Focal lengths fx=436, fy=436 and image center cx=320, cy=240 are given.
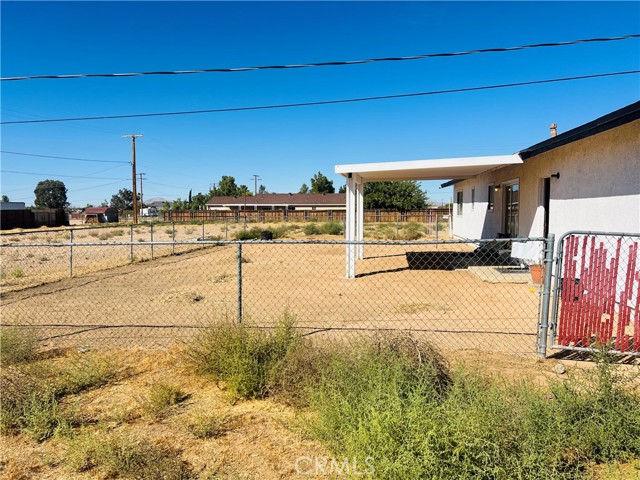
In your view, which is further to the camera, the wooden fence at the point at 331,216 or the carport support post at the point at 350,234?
the wooden fence at the point at 331,216

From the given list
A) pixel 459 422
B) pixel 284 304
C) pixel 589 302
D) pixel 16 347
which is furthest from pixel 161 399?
pixel 589 302

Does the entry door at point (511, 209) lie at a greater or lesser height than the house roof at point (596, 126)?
lesser

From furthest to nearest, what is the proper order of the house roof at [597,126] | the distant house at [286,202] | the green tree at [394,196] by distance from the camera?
the distant house at [286,202] → the green tree at [394,196] → the house roof at [597,126]

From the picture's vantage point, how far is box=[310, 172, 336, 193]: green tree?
95.5 m

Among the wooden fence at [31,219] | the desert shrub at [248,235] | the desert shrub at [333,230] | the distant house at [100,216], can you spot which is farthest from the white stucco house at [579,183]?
the distant house at [100,216]

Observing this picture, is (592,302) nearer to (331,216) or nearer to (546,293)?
(546,293)

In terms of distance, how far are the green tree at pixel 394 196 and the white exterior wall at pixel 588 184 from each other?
145ft

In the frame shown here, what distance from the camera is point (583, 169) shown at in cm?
880

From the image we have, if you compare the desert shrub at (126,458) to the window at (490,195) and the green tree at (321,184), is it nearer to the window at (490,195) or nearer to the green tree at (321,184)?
the window at (490,195)

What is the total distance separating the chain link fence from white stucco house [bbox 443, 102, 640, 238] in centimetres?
119

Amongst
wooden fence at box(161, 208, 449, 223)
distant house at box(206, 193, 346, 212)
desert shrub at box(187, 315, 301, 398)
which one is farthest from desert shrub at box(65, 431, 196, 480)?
distant house at box(206, 193, 346, 212)

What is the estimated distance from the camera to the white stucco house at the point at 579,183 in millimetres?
7102

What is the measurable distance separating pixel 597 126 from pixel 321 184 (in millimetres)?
88983

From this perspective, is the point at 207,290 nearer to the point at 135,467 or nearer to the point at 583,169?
the point at 135,467
